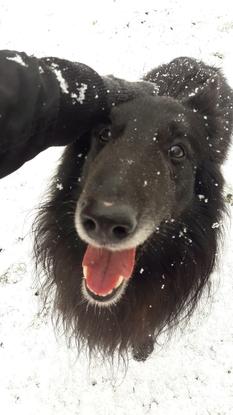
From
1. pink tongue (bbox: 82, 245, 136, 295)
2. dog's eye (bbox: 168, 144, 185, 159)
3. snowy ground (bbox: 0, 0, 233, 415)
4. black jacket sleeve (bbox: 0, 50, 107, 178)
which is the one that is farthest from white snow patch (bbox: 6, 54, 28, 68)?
snowy ground (bbox: 0, 0, 233, 415)

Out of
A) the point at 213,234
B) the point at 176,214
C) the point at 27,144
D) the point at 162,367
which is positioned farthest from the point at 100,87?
the point at 162,367

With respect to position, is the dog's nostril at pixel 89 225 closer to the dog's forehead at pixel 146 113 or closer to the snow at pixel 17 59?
the dog's forehead at pixel 146 113

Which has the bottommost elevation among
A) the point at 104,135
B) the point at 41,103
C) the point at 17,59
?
the point at 104,135

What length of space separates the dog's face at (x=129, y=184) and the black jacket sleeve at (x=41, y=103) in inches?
6.6

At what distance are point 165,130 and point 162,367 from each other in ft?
6.98

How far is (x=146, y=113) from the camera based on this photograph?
2289 mm

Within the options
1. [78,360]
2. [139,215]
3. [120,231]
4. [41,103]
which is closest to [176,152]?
[139,215]

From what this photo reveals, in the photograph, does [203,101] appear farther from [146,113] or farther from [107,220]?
[107,220]

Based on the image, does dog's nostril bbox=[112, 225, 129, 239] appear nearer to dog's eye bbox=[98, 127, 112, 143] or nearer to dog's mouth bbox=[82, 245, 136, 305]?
dog's mouth bbox=[82, 245, 136, 305]

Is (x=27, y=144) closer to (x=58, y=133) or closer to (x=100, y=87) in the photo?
(x=58, y=133)

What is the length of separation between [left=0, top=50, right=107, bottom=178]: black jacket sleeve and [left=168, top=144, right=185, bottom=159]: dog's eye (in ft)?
1.29

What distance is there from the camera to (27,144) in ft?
7.11

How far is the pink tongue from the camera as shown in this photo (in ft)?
7.32

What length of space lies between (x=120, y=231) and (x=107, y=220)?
12 centimetres
